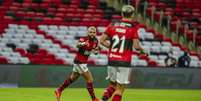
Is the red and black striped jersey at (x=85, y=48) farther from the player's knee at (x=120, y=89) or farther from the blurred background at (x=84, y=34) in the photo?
the blurred background at (x=84, y=34)

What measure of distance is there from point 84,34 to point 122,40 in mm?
→ 17938

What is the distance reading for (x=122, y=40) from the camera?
12641mm

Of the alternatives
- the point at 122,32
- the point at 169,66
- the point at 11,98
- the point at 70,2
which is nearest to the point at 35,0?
the point at 70,2

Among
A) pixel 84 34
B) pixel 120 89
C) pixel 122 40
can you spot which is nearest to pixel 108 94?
pixel 120 89

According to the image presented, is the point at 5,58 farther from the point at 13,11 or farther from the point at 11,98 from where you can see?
the point at 11,98

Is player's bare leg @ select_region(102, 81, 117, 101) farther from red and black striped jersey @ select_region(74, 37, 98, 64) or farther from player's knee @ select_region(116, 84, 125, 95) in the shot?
red and black striped jersey @ select_region(74, 37, 98, 64)

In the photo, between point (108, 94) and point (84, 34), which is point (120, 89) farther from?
point (84, 34)

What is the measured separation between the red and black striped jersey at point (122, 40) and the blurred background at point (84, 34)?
11493mm

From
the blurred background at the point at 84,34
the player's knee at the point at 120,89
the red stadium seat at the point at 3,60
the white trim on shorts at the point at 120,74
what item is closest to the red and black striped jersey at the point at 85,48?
the white trim on shorts at the point at 120,74

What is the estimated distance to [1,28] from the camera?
2908cm

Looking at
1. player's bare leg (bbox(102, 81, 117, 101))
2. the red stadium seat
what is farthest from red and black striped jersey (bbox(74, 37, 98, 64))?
the red stadium seat

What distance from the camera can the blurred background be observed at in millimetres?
24344

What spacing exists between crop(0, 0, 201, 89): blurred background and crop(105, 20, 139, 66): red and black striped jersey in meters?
11.5

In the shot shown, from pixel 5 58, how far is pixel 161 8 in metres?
10.7
